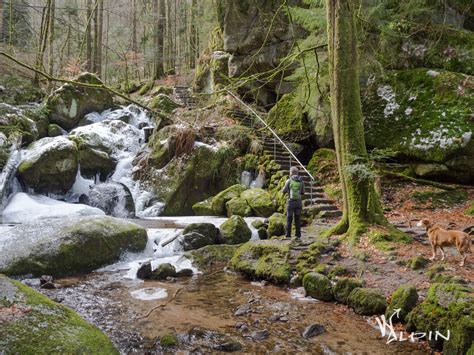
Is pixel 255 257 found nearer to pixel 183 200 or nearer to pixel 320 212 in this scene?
pixel 320 212

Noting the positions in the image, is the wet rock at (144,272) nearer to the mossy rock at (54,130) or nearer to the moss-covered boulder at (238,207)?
the moss-covered boulder at (238,207)

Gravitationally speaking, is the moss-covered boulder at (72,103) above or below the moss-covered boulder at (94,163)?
above

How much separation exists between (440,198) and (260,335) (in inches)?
316

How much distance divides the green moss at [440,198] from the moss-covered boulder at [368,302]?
5817 mm

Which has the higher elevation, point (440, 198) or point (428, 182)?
point (428, 182)

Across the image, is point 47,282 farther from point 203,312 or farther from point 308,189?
point 308,189

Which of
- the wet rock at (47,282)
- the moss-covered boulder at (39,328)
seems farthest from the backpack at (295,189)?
the moss-covered boulder at (39,328)

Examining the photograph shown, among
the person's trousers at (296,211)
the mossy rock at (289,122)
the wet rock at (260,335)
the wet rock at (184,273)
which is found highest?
the mossy rock at (289,122)

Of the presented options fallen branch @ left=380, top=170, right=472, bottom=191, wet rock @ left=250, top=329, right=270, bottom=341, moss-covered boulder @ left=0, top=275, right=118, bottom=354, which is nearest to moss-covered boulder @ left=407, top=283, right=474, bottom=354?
wet rock @ left=250, top=329, right=270, bottom=341

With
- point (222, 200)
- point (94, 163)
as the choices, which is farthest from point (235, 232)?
point (94, 163)

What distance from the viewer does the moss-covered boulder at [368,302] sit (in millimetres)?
5480

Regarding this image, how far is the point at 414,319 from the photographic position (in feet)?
15.8

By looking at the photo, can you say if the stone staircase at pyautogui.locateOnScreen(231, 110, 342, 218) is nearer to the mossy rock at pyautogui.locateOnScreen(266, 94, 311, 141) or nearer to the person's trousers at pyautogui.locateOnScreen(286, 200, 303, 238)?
the mossy rock at pyautogui.locateOnScreen(266, 94, 311, 141)

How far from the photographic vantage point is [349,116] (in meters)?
7.99
